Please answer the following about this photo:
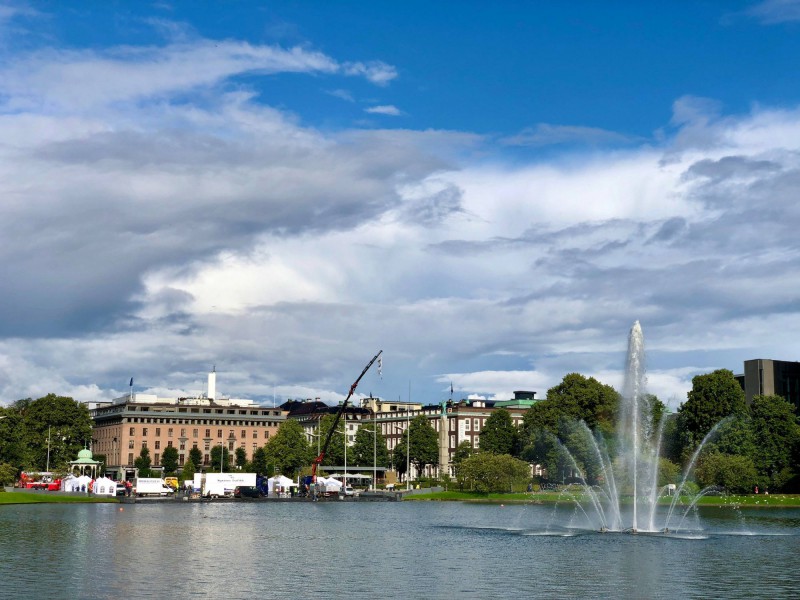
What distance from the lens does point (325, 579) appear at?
169ft

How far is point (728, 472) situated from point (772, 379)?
43753 mm

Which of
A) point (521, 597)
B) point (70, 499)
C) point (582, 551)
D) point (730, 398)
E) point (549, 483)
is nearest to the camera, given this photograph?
point (521, 597)

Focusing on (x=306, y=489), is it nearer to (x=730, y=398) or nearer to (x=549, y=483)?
(x=549, y=483)

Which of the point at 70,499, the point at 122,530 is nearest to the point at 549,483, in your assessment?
the point at 70,499

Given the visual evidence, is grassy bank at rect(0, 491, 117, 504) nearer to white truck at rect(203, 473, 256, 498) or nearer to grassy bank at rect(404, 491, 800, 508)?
white truck at rect(203, 473, 256, 498)

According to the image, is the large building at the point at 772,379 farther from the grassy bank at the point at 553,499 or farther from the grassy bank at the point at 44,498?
the grassy bank at the point at 44,498

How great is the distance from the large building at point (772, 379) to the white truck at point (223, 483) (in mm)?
88255

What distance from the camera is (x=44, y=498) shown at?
148 metres

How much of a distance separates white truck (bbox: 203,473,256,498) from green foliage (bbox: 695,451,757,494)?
72.2 meters

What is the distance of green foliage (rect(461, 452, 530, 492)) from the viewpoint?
172250mm

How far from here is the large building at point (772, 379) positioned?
18675 cm

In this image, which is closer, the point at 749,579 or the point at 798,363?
the point at 749,579

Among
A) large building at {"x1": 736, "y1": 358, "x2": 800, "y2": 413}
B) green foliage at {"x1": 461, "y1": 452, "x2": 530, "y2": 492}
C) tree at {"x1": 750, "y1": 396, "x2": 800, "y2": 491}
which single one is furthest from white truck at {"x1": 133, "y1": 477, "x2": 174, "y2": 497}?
large building at {"x1": 736, "y1": 358, "x2": 800, "y2": 413}

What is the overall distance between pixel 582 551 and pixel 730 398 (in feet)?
334
